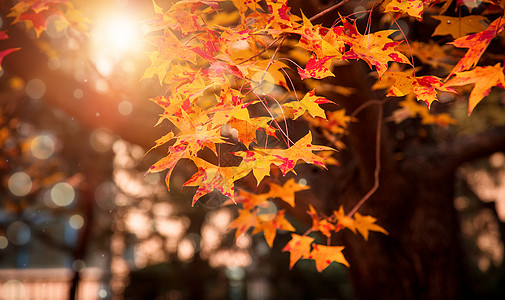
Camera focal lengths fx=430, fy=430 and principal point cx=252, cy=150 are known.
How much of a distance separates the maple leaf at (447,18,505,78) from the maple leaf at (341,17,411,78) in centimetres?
18

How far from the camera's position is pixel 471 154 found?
3797 millimetres

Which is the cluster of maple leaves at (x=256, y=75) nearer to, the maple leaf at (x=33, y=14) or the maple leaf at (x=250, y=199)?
the maple leaf at (x=250, y=199)

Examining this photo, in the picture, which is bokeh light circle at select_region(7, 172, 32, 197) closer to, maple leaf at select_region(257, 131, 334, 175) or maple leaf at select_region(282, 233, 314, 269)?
maple leaf at select_region(282, 233, 314, 269)

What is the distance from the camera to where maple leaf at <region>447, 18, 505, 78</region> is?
4.67 feet

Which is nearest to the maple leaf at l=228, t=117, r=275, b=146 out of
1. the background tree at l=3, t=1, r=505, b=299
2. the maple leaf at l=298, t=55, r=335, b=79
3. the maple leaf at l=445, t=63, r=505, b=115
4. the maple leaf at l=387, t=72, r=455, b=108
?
the maple leaf at l=298, t=55, r=335, b=79

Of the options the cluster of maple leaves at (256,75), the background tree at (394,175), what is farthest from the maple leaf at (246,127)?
the background tree at (394,175)

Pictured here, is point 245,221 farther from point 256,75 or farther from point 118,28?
point 118,28

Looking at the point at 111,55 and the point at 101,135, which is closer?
the point at 111,55

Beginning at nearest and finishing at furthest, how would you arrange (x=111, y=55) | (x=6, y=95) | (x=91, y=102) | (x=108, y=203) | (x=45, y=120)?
(x=91, y=102) < (x=111, y=55) < (x=6, y=95) < (x=45, y=120) < (x=108, y=203)

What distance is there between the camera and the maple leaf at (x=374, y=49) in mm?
1551

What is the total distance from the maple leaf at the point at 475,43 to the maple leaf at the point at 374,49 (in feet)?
0.60

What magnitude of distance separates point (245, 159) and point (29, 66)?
278 cm

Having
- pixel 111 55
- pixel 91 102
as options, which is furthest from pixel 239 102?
pixel 111 55

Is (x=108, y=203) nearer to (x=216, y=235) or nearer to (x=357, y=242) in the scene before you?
(x=216, y=235)
